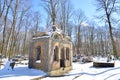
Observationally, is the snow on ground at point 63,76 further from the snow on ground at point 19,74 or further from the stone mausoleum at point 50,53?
the stone mausoleum at point 50,53

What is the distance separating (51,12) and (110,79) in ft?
68.2

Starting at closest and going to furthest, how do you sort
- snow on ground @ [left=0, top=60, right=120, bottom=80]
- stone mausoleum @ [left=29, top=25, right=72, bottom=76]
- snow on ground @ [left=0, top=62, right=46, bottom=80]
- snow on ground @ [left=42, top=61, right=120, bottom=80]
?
snow on ground @ [left=0, top=62, right=46, bottom=80] → snow on ground @ [left=0, top=60, right=120, bottom=80] → snow on ground @ [left=42, top=61, right=120, bottom=80] → stone mausoleum @ [left=29, top=25, right=72, bottom=76]

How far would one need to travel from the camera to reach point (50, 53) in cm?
1914

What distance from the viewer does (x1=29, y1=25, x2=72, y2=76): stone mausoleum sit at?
18953 millimetres

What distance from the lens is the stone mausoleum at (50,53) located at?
18953 mm

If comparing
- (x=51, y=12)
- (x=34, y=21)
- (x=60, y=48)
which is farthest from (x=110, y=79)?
(x=34, y=21)

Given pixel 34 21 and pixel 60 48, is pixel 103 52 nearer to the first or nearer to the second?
pixel 34 21

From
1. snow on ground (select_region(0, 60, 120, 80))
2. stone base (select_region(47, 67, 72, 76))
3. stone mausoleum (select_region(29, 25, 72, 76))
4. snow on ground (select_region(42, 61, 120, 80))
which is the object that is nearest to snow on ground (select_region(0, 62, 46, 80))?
snow on ground (select_region(0, 60, 120, 80))

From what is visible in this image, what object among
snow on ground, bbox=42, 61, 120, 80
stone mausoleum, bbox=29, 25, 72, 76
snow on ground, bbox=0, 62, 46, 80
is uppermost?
stone mausoleum, bbox=29, 25, 72, 76

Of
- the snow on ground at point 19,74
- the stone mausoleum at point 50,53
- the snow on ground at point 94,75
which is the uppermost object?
the stone mausoleum at point 50,53

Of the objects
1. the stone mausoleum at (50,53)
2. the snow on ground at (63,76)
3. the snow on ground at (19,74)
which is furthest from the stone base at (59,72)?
the snow on ground at (19,74)

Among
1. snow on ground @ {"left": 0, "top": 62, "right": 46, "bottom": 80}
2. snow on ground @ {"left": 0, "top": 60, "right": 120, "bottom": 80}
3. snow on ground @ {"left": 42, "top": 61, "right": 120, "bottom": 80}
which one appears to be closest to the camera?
snow on ground @ {"left": 0, "top": 62, "right": 46, "bottom": 80}

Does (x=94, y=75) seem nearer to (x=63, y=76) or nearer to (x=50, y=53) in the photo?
(x=63, y=76)

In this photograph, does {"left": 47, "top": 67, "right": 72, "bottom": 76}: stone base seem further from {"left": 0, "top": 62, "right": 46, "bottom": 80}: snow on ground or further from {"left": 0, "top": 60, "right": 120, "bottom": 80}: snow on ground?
{"left": 0, "top": 62, "right": 46, "bottom": 80}: snow on ground
